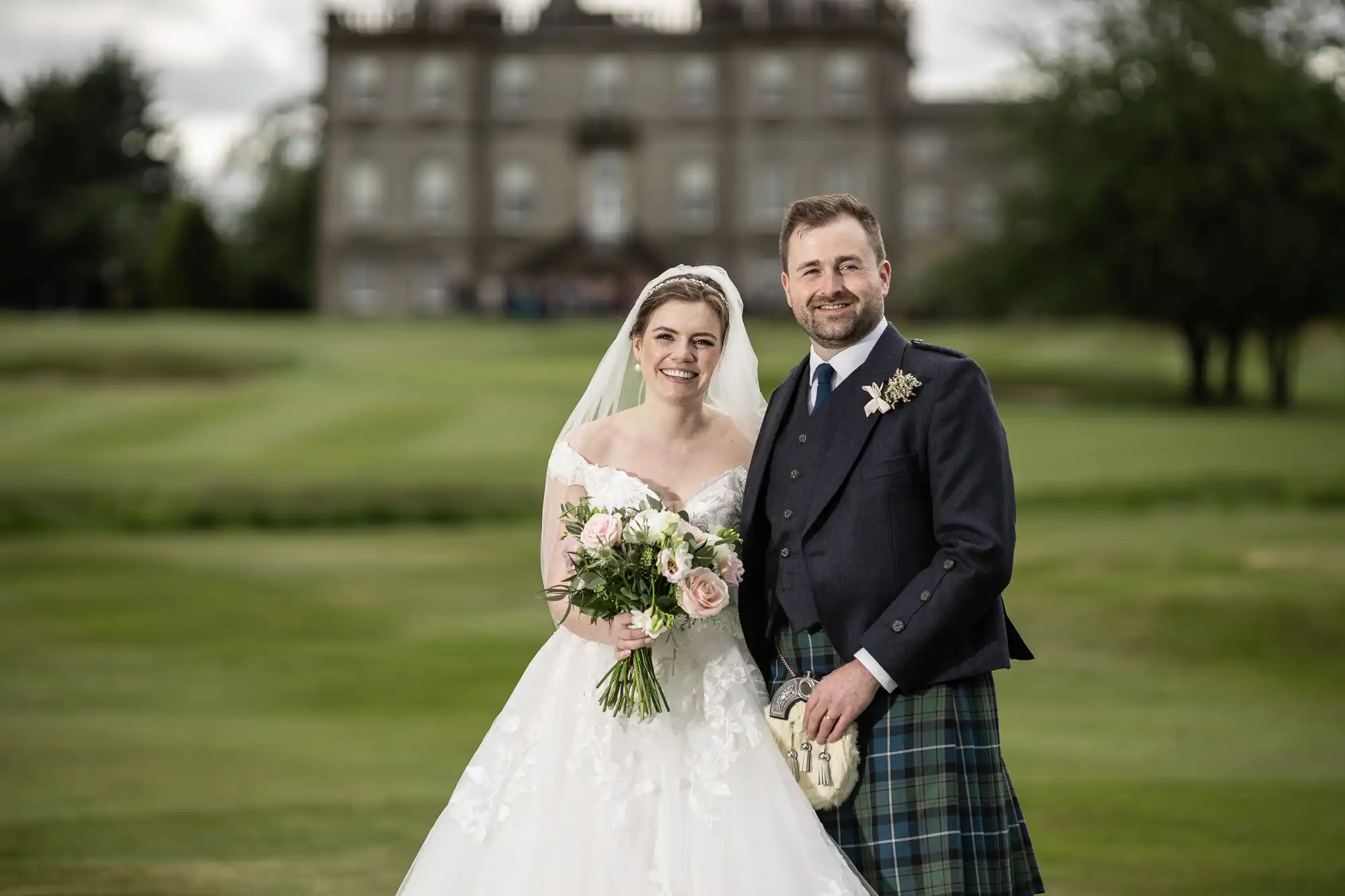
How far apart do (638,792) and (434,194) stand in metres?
46.2

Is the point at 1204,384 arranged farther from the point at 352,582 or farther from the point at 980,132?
the point at 352,582

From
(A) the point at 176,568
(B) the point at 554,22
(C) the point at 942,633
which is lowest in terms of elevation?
(A) the point at 176,568

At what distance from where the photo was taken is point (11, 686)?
38.2 feet

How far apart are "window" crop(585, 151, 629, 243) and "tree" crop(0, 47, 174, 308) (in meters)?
12.7

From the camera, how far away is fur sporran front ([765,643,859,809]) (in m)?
3.71

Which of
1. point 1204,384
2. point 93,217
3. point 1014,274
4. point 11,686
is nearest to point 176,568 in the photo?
point 11,686

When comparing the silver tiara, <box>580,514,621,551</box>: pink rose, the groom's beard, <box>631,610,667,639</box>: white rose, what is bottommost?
<box>631,610,667,639</box>: white rose

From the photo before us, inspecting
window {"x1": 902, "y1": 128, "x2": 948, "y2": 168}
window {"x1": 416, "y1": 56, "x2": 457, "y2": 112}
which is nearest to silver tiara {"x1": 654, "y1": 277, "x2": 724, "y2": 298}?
window {"x1": 902, "y1": 128, "x2": 948, "y2": 168}

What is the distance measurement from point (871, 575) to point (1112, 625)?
10410 millimetres

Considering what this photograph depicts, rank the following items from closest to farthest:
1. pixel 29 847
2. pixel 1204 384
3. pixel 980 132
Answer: pixel 29 847 < pixel 1204 384 < pixel 980 132

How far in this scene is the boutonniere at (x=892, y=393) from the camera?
3.68m

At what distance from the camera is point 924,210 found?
47.8 metres

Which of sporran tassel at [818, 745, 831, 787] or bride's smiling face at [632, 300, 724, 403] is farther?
bride's smiling face at [632, 300, 724, 403]

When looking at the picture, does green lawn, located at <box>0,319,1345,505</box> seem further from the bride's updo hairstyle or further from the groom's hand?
the groom's hand
